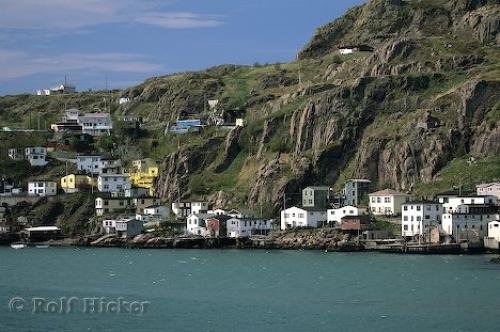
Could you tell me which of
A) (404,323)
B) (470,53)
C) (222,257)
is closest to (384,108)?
(470,53)

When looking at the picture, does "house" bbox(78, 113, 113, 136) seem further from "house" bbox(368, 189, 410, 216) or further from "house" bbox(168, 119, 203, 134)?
"house" bbox(368, 189, 410, 216)

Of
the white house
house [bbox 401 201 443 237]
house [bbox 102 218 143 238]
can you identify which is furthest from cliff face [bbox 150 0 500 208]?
house [bbox 102 218 143 238]

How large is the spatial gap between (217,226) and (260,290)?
46543 mm

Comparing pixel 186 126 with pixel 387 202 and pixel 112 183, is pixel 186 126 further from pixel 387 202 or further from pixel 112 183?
pixel 387 202

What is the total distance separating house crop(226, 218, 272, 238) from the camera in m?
124

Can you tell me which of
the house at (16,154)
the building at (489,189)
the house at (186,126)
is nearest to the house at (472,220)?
the building at (489,189)

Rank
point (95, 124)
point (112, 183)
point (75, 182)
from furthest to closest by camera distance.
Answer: point (95, 124)
point (75, 182)
point (112, 183)

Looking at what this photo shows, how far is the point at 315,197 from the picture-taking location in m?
128

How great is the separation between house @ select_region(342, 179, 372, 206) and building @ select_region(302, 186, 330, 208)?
2.26 m

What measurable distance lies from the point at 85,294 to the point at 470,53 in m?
84.2

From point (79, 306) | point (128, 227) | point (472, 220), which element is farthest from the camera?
point (128, 227)

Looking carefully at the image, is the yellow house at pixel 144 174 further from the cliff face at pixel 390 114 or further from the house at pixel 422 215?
the house at pixel 422 215

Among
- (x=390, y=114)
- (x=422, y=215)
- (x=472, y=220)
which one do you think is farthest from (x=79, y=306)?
(x=390, y=114)

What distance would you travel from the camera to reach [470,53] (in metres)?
148
